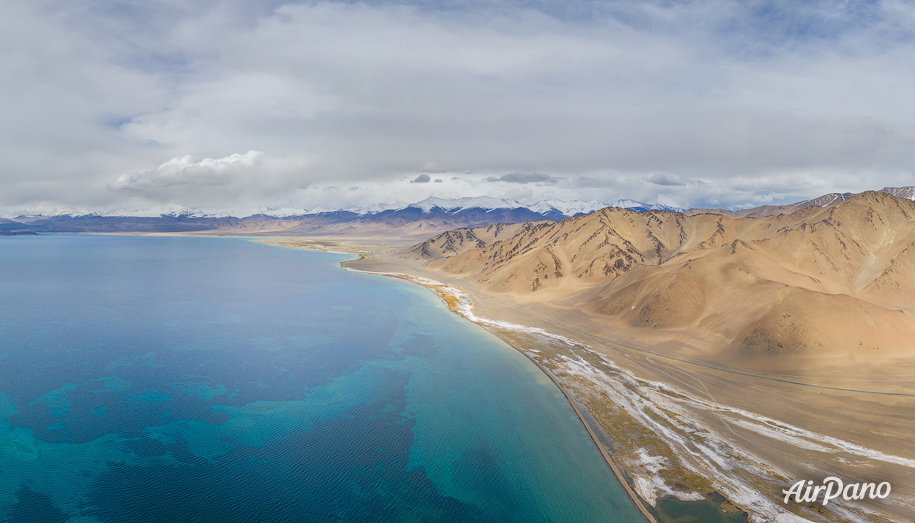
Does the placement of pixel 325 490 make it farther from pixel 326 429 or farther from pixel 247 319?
pixel 247 319

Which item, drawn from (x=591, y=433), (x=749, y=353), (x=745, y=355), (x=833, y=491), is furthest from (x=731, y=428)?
(x=749, y=353)

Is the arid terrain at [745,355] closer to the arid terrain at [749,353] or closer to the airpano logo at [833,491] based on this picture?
the arid terrain at [749,353]

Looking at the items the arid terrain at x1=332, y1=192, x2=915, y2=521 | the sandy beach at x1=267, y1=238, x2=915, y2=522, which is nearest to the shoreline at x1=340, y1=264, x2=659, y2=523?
the sandy beach at x1=267, y1=238, x2=915, y2=522

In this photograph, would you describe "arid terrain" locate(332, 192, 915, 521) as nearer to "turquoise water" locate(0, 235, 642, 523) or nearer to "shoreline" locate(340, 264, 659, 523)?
"shoreline" locate(340, 264, 659, 523)

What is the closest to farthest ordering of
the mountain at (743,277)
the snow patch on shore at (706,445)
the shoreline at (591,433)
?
the shoreline at (591,433) < the snow patch on shore at (706,445) < the mountain at (743,277)

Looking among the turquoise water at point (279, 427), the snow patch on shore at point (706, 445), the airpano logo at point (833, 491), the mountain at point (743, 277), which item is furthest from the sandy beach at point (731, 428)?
the mountain at point (743, 277)

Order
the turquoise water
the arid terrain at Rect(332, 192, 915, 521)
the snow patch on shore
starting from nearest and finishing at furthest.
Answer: the turquoise water < the snow patch on shore < the arid terrain at Rect(332, 192, 915, 521)
